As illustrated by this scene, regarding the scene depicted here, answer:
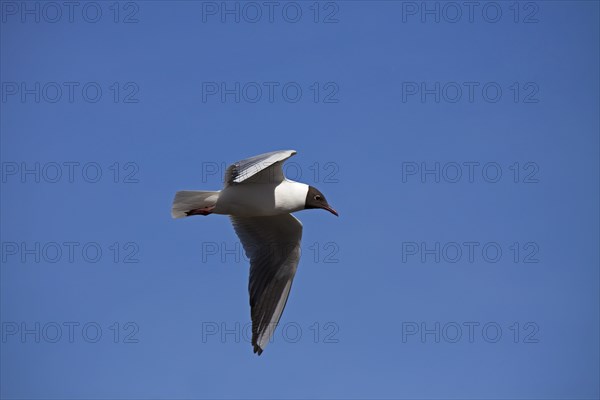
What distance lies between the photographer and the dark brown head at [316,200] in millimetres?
7422

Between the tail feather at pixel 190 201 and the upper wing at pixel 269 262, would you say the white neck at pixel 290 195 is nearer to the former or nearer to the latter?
the upper wing at pixel 269 262

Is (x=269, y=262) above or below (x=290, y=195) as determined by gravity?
below

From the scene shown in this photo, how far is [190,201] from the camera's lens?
7262mm

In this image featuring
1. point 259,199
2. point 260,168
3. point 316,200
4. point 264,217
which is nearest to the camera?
point 260,168

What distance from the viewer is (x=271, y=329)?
7691 millimetres

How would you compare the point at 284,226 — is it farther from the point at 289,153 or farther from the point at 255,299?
the point at 289,153

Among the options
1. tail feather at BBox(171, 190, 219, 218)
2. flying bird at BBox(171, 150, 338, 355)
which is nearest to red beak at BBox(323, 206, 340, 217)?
flying bird at BBox(171, 150, 338, 355)

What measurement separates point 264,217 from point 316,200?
2.21 feet

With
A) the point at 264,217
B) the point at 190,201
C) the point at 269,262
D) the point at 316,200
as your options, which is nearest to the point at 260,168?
the point at 190,201

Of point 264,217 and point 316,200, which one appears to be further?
point 264,217

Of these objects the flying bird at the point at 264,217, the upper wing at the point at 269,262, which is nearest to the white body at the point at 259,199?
the flying bird at the point at 264,217

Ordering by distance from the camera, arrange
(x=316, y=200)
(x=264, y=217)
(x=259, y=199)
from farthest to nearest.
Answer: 1. (x=264, y=217)
2. (x=316, y=200)
3. (x=259, y=199)

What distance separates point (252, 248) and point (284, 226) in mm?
442

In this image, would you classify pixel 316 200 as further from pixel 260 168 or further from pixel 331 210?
pixel 260 168
